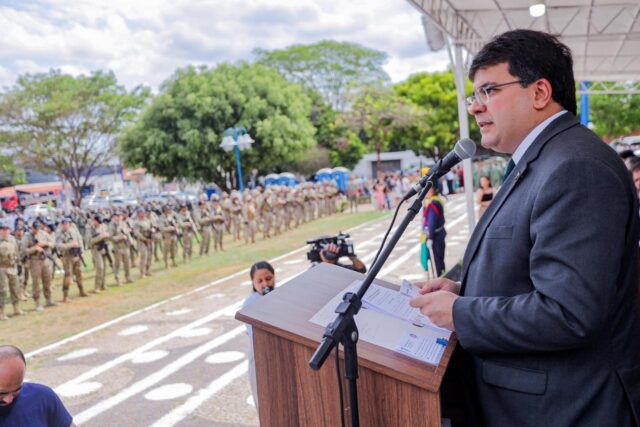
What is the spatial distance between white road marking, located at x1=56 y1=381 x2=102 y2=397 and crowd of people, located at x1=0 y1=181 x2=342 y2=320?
543cm

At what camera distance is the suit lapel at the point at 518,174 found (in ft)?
5.32

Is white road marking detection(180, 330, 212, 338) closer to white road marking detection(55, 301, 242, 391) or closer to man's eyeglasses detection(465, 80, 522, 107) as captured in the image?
white road marking detection(55, 301, 242, 391)

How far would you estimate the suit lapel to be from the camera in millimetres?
1622

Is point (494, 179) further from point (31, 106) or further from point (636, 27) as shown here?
point (31, 106)

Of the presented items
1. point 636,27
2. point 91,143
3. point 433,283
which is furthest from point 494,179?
point 433,283

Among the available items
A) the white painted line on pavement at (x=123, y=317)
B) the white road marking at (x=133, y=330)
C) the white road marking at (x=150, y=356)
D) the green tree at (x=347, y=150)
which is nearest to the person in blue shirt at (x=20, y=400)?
the white road marking at (x=150, y=356)

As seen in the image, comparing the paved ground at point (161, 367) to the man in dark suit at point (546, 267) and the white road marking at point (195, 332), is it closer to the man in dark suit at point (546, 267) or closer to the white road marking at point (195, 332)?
the white road marking at point (195, 332)

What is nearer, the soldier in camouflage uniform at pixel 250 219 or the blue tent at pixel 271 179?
the soldier in camouflage uniform at pixel 250 219

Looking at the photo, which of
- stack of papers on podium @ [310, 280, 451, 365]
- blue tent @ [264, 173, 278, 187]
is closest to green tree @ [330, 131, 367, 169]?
blue tent @ [264, 173, 278, 187]

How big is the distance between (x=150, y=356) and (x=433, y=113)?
41.2 metres

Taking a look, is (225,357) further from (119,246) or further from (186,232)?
(186,232)

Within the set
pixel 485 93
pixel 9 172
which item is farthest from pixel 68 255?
pixel 9 172

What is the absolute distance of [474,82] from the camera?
174 centimetres

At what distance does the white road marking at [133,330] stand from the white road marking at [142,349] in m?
0.62
